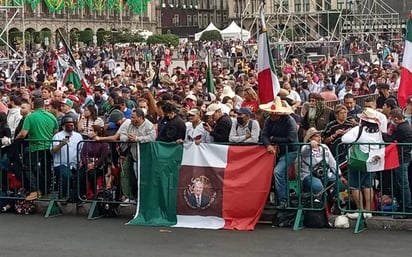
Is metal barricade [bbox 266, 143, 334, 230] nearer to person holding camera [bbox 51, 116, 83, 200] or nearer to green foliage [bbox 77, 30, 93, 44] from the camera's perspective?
person holding camera [bbox 51, 116, 83, 200]

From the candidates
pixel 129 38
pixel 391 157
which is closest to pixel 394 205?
pixel 391 157

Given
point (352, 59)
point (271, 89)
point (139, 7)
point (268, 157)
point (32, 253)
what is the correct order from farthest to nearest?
point (139, 7) → point (352, 59) → point (271, 89) → point (268, 157) → point (32, 253)

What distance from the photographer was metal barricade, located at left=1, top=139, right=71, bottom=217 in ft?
43.4

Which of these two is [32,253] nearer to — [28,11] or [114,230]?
[114,230]

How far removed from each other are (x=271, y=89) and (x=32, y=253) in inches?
165

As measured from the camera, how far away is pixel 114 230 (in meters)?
12.0

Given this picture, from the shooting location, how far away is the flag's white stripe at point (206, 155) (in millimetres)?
12062

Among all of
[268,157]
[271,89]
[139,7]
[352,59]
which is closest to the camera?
[268,157]

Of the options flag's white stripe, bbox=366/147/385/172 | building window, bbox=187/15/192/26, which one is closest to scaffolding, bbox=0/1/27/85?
flag's white stripe, bbox=366/147/385/172

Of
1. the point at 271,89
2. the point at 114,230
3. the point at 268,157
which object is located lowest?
the point at 114,230

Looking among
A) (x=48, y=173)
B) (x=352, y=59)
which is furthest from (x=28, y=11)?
(x=48, y=173)

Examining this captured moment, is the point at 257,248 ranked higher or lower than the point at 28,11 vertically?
lower

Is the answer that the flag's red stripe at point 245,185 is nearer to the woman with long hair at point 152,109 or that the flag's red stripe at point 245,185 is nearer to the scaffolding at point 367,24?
the woman with long hair at point 152,109

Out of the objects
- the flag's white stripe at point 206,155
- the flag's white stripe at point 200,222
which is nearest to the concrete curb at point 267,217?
the flag's white stripe at point 200,222
